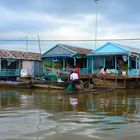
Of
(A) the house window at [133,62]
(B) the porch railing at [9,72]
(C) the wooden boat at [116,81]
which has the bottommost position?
(C) the wooden boat at [116,81]

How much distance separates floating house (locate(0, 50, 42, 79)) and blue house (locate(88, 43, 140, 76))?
25.1 ft

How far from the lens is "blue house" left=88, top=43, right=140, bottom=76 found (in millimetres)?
32875

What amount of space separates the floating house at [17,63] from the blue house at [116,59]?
25.1ft

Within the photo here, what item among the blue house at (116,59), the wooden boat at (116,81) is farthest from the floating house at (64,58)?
the wooden boat at (116,81)

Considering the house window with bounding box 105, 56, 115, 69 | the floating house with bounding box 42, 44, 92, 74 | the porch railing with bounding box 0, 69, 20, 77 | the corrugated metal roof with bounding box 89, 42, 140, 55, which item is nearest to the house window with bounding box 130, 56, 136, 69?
the corrugated metal roof with bounding box 89, 42, 140, 55

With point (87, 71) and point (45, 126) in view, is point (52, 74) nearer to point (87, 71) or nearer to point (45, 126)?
point (87, 71)

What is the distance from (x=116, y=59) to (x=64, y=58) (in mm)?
5351

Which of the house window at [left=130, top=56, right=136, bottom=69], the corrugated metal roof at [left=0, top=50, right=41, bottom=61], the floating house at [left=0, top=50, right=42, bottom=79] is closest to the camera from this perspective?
the house window at [left=130, top=56, right=136, bottom=69]

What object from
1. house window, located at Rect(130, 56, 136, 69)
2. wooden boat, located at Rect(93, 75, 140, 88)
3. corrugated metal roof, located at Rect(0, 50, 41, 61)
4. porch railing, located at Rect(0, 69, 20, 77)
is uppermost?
corrugated metal roof, located at Rect(0, 50, 41, 61)

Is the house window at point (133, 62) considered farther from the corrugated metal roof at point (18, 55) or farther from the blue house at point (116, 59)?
the corrugated metal roof at point (18, 55)

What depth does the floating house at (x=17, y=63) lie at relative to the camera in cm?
3756

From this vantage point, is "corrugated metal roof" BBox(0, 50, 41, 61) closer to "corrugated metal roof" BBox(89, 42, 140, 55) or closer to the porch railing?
the porch railing

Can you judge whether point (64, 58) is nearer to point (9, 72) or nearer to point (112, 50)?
point (112, 50)

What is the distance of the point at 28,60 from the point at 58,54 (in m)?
5.48
